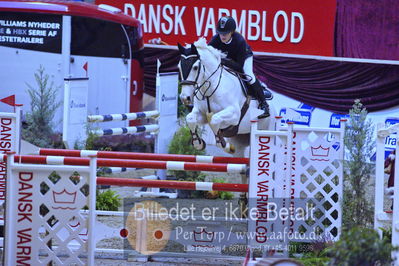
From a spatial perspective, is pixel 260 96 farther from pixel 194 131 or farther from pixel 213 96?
pixel 194 131

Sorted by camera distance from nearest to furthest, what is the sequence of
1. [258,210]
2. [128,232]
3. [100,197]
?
1. [258,210]
2. [128,232]
3. [100,197]

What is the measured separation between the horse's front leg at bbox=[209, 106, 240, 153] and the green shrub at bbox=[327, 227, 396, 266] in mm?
4570

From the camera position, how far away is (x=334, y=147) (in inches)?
277

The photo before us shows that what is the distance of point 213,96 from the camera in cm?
902

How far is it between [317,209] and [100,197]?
8.32ft

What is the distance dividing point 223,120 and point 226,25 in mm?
971

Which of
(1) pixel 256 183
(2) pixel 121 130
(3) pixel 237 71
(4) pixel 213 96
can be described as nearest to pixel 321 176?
(1) pixel 256 183

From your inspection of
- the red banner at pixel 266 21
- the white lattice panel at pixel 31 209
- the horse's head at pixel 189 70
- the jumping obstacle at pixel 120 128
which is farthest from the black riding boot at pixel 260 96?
the white lattice panel at pixel 31 209

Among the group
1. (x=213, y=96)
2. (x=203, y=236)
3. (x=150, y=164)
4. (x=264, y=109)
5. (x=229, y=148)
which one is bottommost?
(x=203, y=236)

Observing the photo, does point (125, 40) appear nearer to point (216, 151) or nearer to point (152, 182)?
point (216, 151)

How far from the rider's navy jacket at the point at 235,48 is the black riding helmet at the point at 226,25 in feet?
0.59

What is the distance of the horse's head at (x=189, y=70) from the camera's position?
840 cm

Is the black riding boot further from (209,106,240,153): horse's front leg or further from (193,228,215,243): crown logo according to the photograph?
(193,228,215,243): crown logo

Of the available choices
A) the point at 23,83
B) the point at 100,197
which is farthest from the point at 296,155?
the point at 23,83
